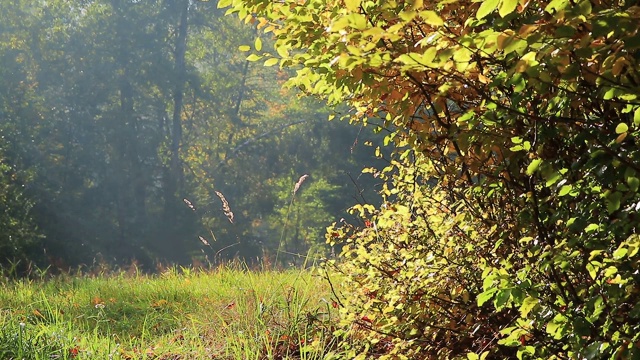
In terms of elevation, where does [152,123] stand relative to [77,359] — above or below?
below

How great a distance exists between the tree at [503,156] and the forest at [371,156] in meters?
0.01

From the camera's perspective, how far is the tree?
5.40 feet

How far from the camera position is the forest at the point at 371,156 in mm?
1830

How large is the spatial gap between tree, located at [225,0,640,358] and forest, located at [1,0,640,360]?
0.04 feet

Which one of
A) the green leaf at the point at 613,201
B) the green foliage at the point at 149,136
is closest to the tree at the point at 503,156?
the green leaf at the point at 613,201

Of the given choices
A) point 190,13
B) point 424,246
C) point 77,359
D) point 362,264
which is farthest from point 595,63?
point 190,13

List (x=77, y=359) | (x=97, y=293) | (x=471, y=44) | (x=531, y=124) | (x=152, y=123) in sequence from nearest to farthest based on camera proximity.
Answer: (x=471, y=44)
(x=531, y=124)
(x=77, y=359)
(x=97, y=293)
(x=152, y=123)

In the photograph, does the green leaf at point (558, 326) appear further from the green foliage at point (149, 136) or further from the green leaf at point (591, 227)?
the green foliage at point (149, 136)

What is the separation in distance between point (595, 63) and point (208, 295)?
5.33 meters

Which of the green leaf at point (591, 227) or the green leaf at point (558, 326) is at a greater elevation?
the green leaf at point (591, 227)

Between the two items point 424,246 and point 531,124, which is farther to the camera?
point 424,246

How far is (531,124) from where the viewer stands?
2.29 m

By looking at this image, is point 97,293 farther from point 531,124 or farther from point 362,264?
point 531,124

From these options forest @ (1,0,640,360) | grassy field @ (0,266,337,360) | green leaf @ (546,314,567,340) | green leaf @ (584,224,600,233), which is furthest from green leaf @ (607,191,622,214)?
grassy field @ (0,266,337,360)
